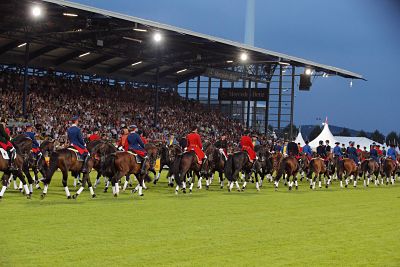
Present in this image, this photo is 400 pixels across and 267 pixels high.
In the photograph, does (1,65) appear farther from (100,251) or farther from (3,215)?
(100,251)

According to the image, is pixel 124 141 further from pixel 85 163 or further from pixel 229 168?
pixel 229 168

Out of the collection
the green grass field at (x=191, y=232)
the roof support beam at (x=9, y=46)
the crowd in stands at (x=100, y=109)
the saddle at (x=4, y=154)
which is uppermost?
Result: the roof support beam at (x=9, y=46)

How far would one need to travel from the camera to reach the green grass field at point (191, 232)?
Answer: 32.6 ft

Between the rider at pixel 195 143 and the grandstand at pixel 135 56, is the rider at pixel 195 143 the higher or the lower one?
the lower one

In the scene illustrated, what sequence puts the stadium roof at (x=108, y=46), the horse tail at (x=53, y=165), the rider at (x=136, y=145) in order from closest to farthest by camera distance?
the horse tail at (x=53, y=165), the rider at (x=136, y=145), the stadium roof at (x=108, y=46)

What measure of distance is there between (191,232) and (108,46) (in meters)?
35.4

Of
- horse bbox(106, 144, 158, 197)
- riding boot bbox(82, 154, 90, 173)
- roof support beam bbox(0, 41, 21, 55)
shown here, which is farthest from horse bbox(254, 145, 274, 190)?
roof support beam bbox(0, 41, 21, 55)

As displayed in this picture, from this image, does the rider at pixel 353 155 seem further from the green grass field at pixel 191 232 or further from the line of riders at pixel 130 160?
the green grass field at pixel 191 232

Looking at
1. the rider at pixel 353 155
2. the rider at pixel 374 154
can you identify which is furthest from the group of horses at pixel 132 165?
the rider at pixel 374 154

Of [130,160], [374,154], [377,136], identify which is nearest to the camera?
[130,160]

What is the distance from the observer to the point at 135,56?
1919 inches

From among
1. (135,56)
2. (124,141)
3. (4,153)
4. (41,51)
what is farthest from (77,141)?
(135,56)

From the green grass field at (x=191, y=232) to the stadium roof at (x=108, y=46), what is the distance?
61.2ft

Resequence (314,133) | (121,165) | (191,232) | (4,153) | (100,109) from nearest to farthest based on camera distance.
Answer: (191,232) < (4,153) < (121,165) < (100,109) < (314,133)
